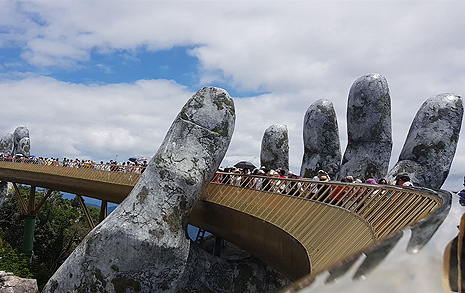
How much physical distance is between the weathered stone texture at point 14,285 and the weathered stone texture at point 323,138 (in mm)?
10983

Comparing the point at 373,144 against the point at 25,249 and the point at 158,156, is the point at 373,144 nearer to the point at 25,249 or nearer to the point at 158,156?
the point at 158,156

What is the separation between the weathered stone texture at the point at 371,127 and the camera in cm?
1536

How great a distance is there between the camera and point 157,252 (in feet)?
34.6

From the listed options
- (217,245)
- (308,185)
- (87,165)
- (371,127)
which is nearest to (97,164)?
(87,165)

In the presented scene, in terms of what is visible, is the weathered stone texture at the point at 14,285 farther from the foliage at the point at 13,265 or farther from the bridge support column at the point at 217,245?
the bridge support column at the point at 217,245

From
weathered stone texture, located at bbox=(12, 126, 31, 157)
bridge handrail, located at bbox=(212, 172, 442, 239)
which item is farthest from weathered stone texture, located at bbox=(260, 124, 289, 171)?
weathered stone texture, located at bbox=(12, 126, 31, 157)

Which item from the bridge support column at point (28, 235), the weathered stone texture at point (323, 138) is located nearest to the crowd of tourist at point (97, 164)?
the bridge support column at point (28, 235)

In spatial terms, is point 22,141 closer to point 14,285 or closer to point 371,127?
point 14,285

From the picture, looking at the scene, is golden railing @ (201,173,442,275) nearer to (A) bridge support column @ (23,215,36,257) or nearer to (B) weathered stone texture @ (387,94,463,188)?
(B) weathered stone texture @ (387,94,463,188)

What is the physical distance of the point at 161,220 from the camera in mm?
10844

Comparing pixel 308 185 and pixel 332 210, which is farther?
pixel 308 185

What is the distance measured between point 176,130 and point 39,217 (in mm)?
24799

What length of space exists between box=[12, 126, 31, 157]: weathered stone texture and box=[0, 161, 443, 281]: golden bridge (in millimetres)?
22339

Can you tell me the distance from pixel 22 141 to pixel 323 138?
2734 centimetres
